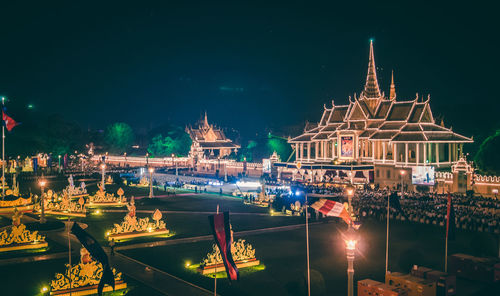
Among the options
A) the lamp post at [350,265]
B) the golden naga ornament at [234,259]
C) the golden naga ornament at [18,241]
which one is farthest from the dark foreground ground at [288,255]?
the lamp post at [350,265]

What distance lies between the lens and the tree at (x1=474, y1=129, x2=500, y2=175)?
181ft

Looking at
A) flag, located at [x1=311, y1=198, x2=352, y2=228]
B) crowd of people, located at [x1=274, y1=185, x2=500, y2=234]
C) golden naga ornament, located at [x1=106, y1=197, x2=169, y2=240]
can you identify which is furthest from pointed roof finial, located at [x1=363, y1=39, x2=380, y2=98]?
flag, located at [x1=311, y1=198, x2=352, y2=228]

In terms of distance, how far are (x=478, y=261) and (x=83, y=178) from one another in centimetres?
6178

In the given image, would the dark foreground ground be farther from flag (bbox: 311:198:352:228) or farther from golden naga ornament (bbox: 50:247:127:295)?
flag (bbox: 311:198:352:228)

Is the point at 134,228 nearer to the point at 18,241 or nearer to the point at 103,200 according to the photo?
the point at 18,241

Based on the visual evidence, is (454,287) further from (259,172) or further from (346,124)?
(259,172)

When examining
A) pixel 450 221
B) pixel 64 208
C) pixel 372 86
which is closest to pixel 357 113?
pixel 372 86

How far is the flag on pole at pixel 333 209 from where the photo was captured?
17.1 m

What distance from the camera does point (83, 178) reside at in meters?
70.6

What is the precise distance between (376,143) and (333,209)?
52922 millimetres

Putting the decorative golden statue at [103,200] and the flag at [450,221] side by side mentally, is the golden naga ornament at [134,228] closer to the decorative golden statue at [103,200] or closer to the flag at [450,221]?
the decorative golden statue at [103,200]

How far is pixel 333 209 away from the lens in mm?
17516

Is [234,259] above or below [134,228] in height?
below

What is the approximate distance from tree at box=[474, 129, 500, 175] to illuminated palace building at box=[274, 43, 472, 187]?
4.18 metres
